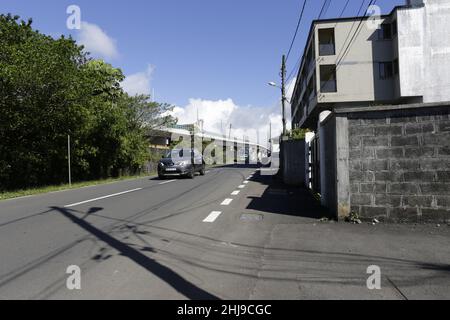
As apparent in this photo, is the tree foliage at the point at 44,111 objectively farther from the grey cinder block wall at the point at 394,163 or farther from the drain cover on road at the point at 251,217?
the grey cinder block wall at the point at 394,163

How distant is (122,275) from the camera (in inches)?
173

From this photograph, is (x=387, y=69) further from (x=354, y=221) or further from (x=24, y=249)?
(x=24, y=249)

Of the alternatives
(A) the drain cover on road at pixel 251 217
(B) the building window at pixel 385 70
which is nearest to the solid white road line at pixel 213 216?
(A) the drain cover on road at pixel 251 217

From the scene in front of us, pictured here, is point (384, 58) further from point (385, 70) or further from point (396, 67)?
point (396, 67)

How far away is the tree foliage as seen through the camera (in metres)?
15.6

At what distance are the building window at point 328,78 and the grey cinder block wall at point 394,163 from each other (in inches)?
1093

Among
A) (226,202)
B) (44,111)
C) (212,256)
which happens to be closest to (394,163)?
(212,256)

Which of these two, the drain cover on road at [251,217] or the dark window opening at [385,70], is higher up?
the dark window opening at [385,70]

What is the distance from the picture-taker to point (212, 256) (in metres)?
5.25

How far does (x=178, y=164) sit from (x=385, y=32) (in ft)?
82.6

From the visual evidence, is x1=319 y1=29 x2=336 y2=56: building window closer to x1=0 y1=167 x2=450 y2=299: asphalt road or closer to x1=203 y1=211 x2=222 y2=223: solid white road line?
x1=0 y1=167 x2=450 y2=299: asphalt road

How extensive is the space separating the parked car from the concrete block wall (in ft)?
43.0

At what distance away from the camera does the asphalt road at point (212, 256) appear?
395cm

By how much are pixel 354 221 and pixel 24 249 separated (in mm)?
5857
